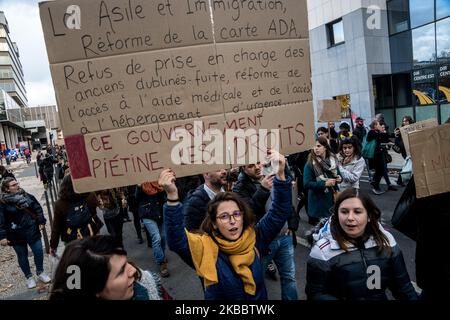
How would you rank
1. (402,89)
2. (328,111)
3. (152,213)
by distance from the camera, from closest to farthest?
1. (152,213)
2. (328,111)
3. (402,89)

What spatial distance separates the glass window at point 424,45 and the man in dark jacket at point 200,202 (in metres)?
15.9

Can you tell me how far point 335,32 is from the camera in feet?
62.5

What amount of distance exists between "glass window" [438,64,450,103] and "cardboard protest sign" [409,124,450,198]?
1542 cm

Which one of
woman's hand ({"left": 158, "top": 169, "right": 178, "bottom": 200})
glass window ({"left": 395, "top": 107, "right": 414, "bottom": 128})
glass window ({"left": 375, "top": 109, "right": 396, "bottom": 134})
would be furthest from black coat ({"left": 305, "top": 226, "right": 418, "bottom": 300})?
glass window ({"left": 375, "top": 109, "right": 396, "bottom": 134})

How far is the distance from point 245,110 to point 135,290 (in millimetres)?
1224

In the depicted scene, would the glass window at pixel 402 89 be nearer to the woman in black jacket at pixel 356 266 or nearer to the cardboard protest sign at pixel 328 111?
the cardboard protest sign at pixel 328 111

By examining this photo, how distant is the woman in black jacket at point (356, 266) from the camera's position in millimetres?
2078

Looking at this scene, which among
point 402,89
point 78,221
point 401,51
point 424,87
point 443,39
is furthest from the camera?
point 402,89

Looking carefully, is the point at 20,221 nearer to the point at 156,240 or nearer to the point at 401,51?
the point at 156,240

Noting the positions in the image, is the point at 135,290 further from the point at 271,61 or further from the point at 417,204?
the point at 417,204

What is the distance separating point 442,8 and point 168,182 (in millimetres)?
17081

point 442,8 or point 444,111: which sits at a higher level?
point 442,8

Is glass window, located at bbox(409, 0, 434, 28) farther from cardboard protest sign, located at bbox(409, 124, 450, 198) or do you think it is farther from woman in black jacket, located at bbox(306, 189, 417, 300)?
woman in black jacket, located at bbox(306, 189, 417, 300)

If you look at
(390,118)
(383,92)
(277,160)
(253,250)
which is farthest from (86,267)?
(383,92)
